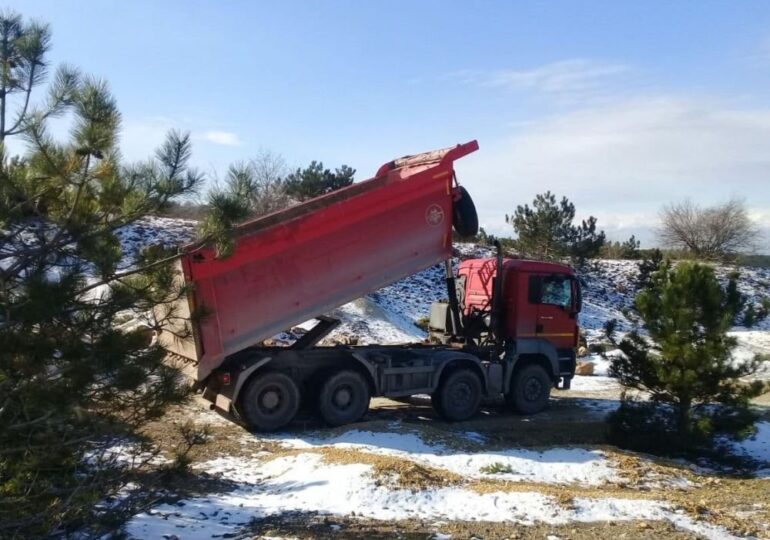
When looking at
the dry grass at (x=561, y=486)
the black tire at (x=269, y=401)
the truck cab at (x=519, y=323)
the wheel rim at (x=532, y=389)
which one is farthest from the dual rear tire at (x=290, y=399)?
the wheel rim at (x=532, y=389)

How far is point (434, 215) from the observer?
12.0 meters

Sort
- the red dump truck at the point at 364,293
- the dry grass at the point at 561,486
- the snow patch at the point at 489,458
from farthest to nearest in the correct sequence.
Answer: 1. the red dump truck at the point at 364,293
2. the snow patch at the point at 489,458
3. the dry grass at the point at 561,486

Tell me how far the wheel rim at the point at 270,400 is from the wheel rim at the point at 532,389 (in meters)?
4.65

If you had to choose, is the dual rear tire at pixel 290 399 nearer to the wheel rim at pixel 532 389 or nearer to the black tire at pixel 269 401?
the black tire at pixel 269 401

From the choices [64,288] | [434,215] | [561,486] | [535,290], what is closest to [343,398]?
[434,215]

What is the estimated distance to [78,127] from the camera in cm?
454

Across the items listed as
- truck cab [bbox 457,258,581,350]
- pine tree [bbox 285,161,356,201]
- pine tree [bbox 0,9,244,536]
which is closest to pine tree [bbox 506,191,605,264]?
pine tree [bbox 285,161,356,201]

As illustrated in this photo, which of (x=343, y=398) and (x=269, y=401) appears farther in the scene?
(x=343, y=398)

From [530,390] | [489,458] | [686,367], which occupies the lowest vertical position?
[489,458]

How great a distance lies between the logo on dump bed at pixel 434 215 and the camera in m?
11.9

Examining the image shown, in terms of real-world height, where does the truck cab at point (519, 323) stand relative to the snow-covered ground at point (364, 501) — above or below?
above

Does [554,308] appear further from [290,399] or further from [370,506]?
[370,506]

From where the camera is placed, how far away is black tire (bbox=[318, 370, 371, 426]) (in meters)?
11.3

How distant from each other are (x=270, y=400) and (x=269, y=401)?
2cm
